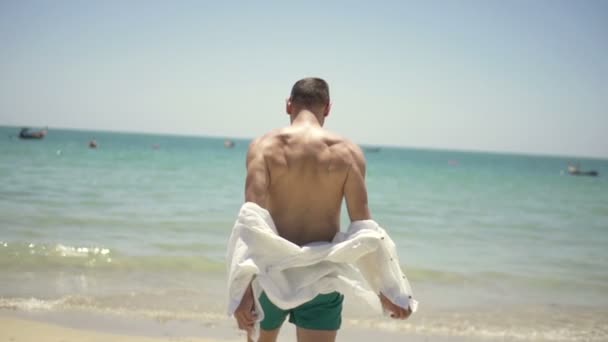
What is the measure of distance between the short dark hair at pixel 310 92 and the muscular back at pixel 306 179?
5.3 inches

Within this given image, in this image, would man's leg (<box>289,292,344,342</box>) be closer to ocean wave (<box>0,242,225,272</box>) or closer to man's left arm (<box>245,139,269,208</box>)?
man's left arm (<box>245,139,269,208</box>)

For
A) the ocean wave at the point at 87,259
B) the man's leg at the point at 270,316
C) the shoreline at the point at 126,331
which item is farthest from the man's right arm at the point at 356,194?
the ocean wave at the point at 87,259

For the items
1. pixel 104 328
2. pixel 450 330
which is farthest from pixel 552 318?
pixel 104 328

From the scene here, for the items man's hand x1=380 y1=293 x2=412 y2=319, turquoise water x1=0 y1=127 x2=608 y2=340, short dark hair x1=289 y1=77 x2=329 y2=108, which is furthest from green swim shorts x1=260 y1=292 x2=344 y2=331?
turquoise water x1=0 y1=127 x2=608 y2=340

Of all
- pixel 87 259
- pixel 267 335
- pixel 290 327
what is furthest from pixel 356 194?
pixel 87 259

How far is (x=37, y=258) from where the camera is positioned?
6.80 meters

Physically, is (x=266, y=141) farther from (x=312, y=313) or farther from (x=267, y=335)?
(x=267, y=335)

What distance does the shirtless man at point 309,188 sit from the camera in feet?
7.68

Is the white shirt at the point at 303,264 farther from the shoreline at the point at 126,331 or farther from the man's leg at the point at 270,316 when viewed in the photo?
the shoreline at the point at 126,331

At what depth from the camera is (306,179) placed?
2.36m

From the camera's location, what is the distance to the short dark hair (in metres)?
2.49

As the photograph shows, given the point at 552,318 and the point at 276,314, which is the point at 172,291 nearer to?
the point at 276,314

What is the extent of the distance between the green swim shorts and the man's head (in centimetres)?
87

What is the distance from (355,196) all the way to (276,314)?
2.16 feet
